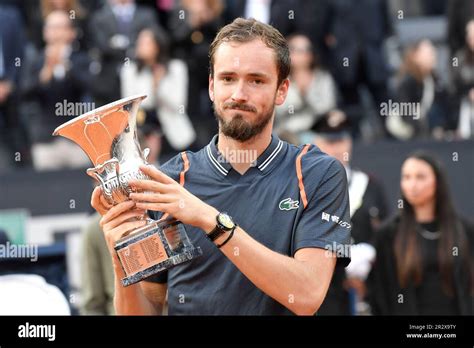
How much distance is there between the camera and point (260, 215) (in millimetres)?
4039

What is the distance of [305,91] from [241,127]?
625 cm

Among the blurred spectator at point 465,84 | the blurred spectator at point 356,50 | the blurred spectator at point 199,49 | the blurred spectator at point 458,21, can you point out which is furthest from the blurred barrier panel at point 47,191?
the blurred spectator at point 458,21

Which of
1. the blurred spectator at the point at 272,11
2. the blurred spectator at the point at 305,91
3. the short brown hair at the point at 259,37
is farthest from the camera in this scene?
the blurred spectator at the point at 272,11

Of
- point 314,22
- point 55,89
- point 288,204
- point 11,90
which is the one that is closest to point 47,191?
point 55,89

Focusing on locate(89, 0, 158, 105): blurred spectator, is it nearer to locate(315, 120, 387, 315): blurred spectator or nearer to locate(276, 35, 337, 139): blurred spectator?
locate(276, 35, 337, 139): blurred spectator

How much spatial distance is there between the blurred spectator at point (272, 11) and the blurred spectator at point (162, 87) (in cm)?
73

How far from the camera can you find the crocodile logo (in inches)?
159

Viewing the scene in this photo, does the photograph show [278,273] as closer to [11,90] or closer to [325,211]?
[325,211]

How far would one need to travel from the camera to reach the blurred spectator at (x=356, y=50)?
10.6 metres

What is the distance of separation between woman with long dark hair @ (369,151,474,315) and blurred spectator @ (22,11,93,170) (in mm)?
2916

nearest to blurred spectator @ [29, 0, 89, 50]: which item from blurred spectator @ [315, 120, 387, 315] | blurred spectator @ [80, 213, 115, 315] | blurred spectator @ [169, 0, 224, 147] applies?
blurred spectator @ [169, 0, 224, 147]

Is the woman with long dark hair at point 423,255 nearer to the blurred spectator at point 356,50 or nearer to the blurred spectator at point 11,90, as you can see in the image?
the blurred spectator at point 356,50
